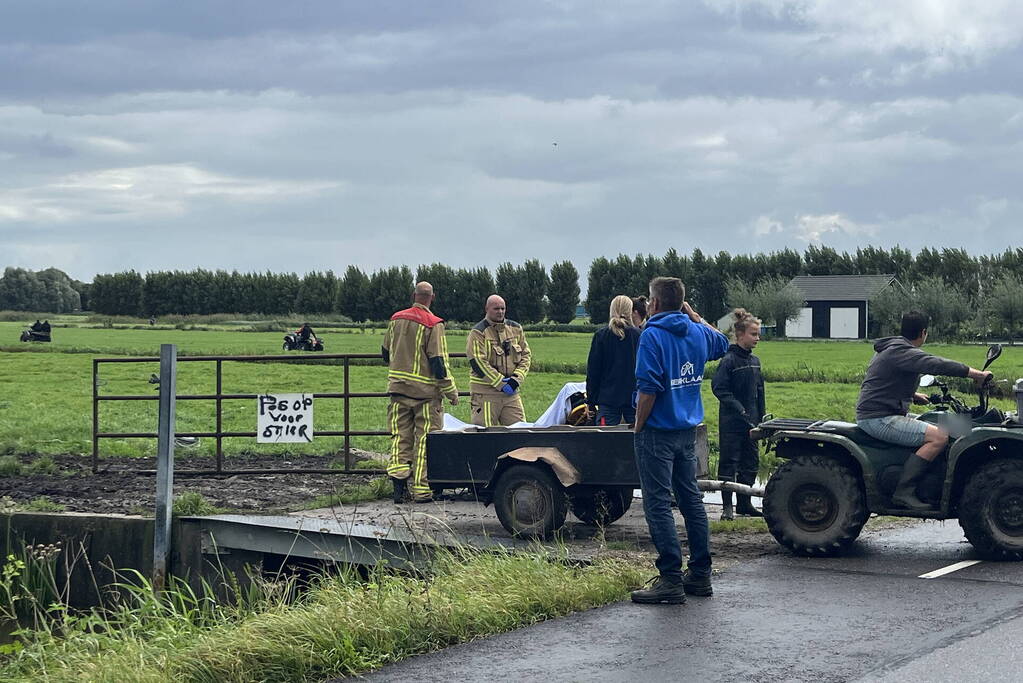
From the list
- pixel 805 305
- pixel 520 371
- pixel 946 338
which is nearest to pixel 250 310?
pixel 805 305

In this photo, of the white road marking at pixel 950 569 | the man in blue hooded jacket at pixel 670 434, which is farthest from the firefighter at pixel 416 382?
the white road marking at pixel 950 569

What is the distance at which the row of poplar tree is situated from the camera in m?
104

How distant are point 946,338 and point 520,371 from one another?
82027 mm

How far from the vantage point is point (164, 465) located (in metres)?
10.7

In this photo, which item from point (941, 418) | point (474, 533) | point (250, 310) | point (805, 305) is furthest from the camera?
point (250, 310)

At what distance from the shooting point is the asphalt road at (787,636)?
6.48 meters

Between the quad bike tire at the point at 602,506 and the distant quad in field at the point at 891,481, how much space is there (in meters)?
1.54

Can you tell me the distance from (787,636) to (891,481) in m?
2.95

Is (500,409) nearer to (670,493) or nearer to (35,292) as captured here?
(670,493)

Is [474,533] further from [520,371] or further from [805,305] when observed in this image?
[805,305]

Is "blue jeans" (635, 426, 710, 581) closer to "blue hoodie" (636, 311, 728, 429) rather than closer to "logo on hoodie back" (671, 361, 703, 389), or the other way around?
"blue hoodie" (636, 311, 728, 429)

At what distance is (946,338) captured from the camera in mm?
90375

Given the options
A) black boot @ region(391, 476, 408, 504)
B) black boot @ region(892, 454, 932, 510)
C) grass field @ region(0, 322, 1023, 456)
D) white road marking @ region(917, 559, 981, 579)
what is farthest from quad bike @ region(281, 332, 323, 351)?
white road marking @ region(917, 559, 981, 579)

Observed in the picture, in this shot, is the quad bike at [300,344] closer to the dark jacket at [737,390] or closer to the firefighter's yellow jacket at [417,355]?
the firefighter's yellow jacket at [417,355]
